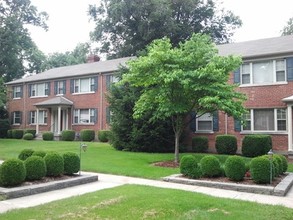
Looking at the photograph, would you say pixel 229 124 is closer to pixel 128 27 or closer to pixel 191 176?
pixel 191 176

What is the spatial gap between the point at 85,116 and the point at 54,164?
18648 millimetres

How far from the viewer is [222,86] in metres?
12.9

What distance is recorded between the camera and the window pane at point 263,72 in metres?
18.4

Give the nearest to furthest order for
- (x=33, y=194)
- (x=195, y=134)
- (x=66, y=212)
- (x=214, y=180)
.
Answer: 1. (x=66, y=212)
2. (x=33, y=194)
3. (x=214, y=180)
4. (x=195, y=134)

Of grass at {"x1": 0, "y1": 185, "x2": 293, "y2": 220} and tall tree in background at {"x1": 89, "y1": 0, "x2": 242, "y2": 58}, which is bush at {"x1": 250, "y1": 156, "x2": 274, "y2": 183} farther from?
tall tree in background at {"x1": 89, "y1": 0, "x2": 242, "y2": 58}

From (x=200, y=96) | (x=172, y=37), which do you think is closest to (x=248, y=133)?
(x=200, y=96)

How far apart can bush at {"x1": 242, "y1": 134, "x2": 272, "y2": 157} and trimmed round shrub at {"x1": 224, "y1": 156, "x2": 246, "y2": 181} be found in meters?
7.67

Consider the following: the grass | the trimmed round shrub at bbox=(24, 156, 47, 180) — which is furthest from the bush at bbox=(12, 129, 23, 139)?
the grass

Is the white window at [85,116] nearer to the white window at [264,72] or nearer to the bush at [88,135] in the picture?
the bush at [88,135]

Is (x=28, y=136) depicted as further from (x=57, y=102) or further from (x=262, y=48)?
(x=262, y=48)

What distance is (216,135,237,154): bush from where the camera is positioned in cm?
1806

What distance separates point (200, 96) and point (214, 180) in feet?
15.4

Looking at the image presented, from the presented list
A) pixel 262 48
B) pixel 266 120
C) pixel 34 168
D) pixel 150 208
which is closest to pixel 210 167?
pixel 150 208

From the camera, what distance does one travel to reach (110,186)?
910 centimetres
